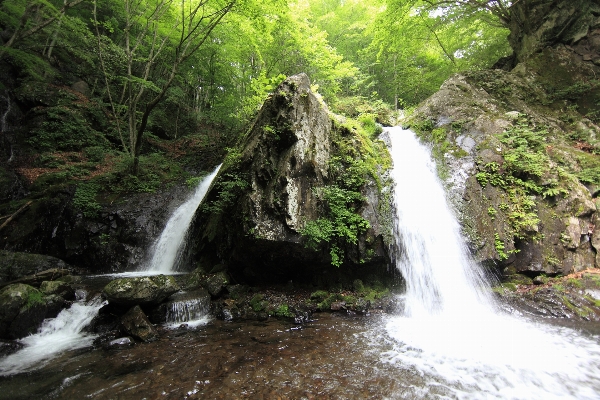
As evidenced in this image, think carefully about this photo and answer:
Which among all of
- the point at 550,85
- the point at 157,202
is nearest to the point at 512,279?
the point at 550,85

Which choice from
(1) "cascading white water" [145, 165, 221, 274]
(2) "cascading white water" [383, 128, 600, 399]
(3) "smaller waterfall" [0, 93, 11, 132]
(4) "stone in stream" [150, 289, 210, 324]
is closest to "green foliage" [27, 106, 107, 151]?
(3) "smaller waterfall" [0, 93, 11, 132]

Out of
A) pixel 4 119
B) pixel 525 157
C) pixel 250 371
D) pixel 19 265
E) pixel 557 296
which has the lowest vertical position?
pixel 250 371

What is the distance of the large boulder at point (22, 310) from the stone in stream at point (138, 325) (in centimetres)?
157

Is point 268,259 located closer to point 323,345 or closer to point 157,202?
point 323,345

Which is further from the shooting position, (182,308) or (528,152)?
(528,152)

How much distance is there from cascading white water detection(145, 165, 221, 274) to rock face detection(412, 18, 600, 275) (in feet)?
28.1

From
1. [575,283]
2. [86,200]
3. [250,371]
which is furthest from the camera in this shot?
[86,200]

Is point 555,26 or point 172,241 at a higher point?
point 555,26

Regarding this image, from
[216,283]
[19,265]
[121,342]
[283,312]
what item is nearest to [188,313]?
[216,283]

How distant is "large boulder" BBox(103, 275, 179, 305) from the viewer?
18.1 ft

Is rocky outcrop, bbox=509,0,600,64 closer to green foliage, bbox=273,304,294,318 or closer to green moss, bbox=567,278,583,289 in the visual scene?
green moss, bbox=567,278,583,289

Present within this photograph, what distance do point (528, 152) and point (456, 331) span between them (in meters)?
5.66

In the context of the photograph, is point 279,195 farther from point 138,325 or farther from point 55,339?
point 55,339

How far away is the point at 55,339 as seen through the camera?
5.19 meters
